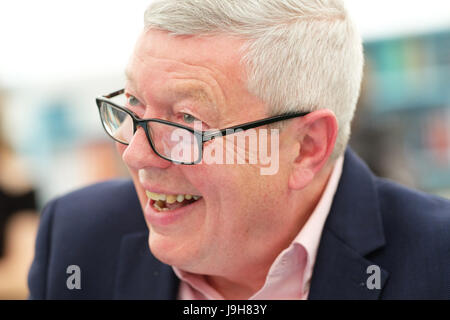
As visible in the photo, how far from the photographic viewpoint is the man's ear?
4.36 feet

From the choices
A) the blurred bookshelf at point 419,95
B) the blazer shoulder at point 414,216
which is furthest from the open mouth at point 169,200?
the blurred bookshelf at point 419,95

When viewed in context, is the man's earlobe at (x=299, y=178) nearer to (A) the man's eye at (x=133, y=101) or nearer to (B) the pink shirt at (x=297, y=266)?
(B) the pink shirt at (x=297, y=266)

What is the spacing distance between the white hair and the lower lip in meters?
0.28

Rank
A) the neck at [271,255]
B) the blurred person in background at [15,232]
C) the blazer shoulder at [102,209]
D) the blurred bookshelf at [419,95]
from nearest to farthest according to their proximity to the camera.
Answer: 1. the neck at [271,255]
2. the blazer shoulder at [102,209]
3. the blurred person in background at [15,232]
4. the blurred bookshelf at [419,95]

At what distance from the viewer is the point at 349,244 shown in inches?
55.1

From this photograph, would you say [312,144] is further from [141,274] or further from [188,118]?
[141,274]

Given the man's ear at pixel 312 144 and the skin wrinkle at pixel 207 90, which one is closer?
the skin wrinkle at pixel 207 90

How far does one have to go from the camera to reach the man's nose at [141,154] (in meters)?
1.27

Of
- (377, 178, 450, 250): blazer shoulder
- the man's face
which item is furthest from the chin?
(377, 178, 450, 250): blazer shoulder

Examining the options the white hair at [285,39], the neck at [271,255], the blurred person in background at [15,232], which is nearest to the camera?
the white hair at [285,39]

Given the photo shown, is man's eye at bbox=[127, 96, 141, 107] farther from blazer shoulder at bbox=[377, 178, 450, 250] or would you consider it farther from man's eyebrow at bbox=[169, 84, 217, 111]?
blazer shoulder at bbox=[377, 178, 450, 250]

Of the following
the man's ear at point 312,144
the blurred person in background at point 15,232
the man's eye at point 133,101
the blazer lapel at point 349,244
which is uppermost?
the man's eye at point 133,101

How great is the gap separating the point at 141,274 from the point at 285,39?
2.32 feet

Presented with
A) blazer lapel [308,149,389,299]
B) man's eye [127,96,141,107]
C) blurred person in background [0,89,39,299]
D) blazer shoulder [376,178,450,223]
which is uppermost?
man's eye [127,96,141,107]
